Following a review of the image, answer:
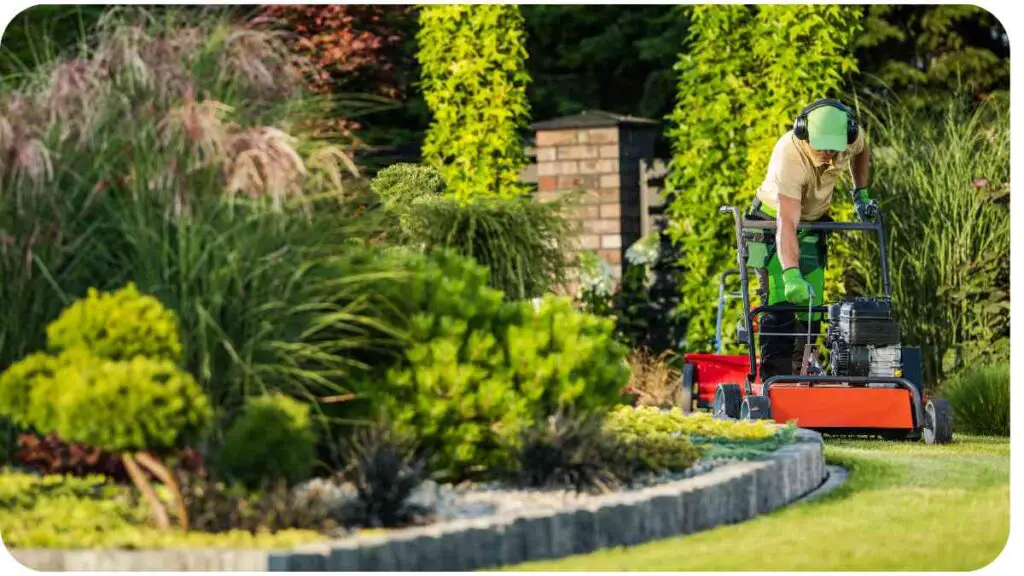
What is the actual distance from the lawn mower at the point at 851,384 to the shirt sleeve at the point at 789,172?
0.20 m

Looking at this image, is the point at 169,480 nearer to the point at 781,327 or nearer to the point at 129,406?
the point at 129,406

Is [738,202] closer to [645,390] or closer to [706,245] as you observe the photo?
[706,245]

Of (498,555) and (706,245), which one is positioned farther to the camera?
(706,245)

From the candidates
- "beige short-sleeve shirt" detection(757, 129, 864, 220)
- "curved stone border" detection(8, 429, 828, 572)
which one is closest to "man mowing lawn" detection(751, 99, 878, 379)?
"beige short-sleeve shirt" detection(757, 129, 864, 220)

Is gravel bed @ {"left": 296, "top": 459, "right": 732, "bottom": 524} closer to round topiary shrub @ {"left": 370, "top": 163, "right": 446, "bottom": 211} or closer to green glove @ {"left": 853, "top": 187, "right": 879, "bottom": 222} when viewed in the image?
green glove @ {"left": 853, "top": 187, "right": 879, "bottom": 222}

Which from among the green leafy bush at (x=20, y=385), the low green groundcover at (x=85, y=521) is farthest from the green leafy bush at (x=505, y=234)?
the green leafy bush at (x=20, y=385)

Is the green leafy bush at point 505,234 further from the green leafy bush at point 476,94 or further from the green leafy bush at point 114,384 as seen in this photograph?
the green leafy bush at point 114,384

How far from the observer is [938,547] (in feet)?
19.2

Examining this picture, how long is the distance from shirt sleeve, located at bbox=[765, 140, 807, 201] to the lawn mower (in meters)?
0.20

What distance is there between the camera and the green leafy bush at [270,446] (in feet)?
18.4

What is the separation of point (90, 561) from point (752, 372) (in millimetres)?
4357

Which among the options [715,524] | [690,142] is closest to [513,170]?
[690,142]

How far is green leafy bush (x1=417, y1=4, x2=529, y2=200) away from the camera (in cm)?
1238

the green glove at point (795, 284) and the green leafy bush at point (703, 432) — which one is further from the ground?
the green glove at point (795, 284)
